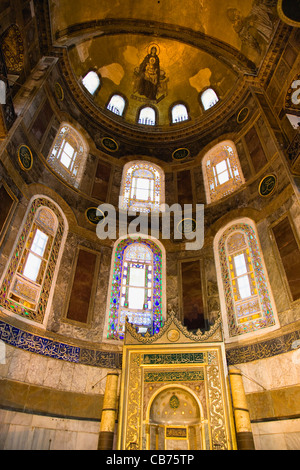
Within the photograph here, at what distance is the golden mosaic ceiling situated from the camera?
1109 centimetres

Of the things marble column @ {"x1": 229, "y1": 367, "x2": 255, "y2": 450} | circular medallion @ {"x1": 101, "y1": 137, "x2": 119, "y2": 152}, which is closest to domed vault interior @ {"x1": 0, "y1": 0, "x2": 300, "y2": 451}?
marble column @ {"x1": 229, "y1": 367, "x2": 255, "y2": 450}

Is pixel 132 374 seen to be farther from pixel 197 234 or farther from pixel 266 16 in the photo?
pixel 266 16

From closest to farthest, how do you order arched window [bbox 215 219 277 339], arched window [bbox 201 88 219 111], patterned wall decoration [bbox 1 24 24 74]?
arched window [bbox 215 219 277 339] < patterned wall decoration [bbox 1 24 24 74] < arched window [bbox 201 88 219 111]

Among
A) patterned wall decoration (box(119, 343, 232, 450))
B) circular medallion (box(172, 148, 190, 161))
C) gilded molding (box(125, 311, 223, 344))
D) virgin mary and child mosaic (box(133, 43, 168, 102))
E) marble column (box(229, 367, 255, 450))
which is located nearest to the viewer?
marble column (box(229, 367, 255, 450))

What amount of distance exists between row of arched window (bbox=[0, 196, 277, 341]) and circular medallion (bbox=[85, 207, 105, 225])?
0.85m

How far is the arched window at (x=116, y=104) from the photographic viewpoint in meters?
13.4

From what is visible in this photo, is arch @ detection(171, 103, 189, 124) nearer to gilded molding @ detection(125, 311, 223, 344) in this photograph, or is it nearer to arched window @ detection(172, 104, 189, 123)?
arched window @ detection(172, 104, 189, 123)

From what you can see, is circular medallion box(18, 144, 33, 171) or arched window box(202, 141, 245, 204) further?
arched window box(202, 141, 245, 204)

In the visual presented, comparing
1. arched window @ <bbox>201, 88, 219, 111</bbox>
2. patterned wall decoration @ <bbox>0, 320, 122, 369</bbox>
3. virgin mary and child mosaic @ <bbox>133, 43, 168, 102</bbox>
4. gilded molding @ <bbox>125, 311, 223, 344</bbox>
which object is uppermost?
virgin mary and child mosaic @ <bbox>133, 43, 168, 102</bbox>

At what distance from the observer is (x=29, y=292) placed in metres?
7.14

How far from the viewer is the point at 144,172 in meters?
12.1

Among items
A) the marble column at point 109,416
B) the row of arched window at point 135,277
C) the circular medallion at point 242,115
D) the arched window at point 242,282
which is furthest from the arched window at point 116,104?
the marble column at point 109,416

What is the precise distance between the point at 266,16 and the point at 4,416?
13107mm

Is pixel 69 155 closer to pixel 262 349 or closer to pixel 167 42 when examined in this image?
pixel 167 42
